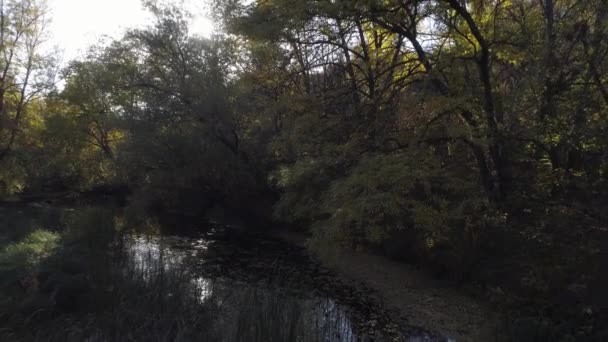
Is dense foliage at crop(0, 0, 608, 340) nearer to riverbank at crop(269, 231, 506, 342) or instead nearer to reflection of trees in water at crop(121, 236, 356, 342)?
riverbank at crop(269, 231, 506, 342)

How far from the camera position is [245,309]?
6.31 m

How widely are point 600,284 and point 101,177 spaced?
3073 centimetres

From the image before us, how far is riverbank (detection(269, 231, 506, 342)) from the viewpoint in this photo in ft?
24.4

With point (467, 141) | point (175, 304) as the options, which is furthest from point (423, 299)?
point (175, 304)

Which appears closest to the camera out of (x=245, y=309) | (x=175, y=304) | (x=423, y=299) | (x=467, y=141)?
(x=245, y=309)

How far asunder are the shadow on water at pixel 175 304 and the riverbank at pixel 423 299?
1.52ft

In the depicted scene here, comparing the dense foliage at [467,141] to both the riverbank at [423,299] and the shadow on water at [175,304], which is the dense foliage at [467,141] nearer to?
the riverbank at [423,299]

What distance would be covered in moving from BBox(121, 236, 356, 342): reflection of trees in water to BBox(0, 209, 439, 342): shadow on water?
0.05 ft

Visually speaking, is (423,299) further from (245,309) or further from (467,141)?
(245,309)

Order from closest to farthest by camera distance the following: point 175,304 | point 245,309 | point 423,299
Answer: point 245,309, point 175,304, point 423,299

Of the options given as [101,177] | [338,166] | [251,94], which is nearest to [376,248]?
[338,166]

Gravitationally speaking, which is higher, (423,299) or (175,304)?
(175,304)

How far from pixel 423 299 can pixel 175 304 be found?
5.07 meters

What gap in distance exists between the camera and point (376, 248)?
13141 mm
